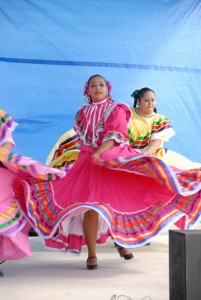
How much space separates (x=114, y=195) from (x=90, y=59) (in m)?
2.32

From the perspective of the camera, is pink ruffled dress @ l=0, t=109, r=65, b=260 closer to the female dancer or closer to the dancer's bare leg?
the female dancer

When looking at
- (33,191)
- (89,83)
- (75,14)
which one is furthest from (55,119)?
(33,191)

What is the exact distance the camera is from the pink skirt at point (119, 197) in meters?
3.37

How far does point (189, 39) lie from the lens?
5.77 meters

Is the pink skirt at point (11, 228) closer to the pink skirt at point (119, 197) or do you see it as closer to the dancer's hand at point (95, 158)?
the pink skirt at point (119, 197)

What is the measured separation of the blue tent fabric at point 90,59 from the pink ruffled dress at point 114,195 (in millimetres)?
1789

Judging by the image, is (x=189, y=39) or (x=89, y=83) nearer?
(x=89, y=83)

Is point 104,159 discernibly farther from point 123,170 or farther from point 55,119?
point 55,119

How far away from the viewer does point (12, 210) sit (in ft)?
11.3

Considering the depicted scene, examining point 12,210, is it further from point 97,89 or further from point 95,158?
point 97,89

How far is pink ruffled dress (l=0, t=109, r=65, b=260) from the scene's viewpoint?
132 inches

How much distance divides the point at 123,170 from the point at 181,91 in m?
2.41

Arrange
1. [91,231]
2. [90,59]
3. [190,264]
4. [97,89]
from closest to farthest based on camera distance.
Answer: [190,264], [91,231], [97,89], [90,59]

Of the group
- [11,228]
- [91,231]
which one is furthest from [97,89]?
[11,228]
